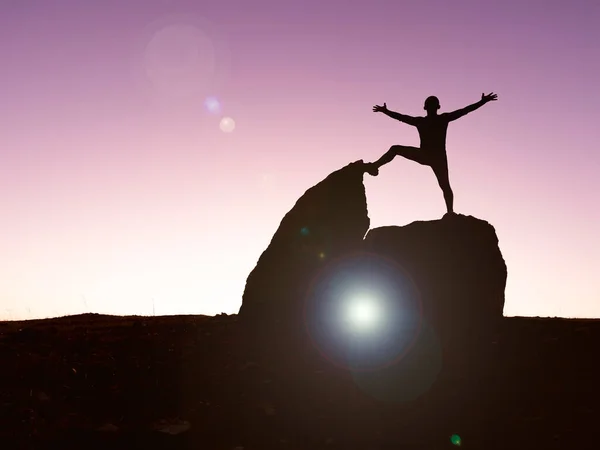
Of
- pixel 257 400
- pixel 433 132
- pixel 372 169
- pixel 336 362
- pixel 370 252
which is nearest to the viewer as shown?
pixel 257 400

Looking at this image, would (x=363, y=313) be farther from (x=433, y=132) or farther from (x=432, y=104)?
(x=432, y=104)

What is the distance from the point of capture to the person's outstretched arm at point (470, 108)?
15625mm

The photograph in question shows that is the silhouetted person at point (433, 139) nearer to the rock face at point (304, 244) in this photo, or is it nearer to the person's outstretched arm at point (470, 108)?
the person's outstretched arm at point (470, 108)

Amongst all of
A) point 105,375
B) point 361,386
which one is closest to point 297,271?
point 361,386

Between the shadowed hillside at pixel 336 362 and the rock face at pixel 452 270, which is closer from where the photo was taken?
the shadowed hillside at pixel 336 362

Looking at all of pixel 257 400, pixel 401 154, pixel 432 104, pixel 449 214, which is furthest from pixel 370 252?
pixel 257 400

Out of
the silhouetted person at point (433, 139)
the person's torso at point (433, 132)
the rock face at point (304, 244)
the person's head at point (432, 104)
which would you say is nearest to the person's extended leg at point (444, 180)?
the silhouetted person at point (433, 139)

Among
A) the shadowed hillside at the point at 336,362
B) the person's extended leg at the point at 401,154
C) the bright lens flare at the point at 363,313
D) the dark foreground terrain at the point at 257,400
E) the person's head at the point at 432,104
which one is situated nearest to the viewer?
the dark foreground terrain at the point at 257,400

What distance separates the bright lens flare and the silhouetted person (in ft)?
10.9

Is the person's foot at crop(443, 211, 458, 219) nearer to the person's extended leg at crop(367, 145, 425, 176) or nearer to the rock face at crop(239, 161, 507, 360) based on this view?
the rock face at crop(239, 161, 507, 360)

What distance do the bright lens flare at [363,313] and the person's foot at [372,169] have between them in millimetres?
4213

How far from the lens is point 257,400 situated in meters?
11.9

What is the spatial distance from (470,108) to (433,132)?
1.10 metres

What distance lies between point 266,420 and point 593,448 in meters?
5.43
